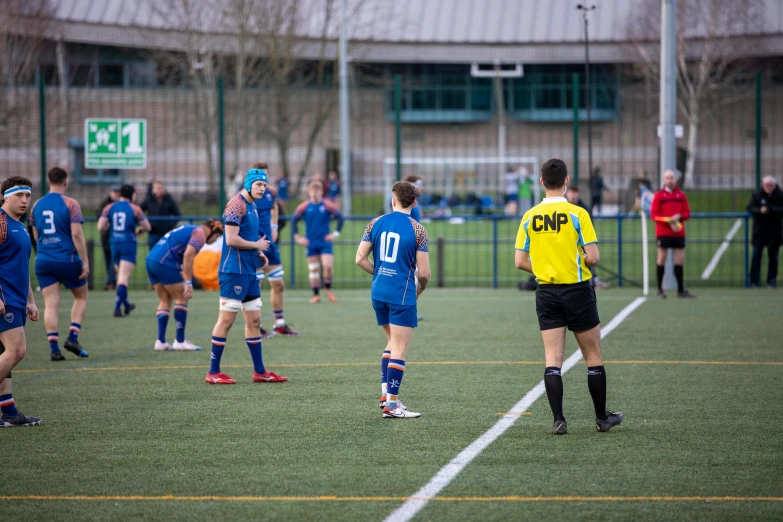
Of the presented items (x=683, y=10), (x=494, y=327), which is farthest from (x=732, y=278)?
(x=683, y=10)

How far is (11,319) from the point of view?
24.5 feet

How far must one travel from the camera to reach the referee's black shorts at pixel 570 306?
7.08m

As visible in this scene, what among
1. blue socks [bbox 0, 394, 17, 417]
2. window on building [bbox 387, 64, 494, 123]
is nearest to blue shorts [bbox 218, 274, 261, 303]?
blue socks [bbox 0, 394, 17, 417]

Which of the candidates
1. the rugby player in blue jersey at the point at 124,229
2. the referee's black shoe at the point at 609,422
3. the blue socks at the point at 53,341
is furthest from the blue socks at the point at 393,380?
the rugby player in blue jersey at the point at 124,229

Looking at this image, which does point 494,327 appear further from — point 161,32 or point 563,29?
point 563,29

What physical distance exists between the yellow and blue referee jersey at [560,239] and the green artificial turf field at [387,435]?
1150 mm

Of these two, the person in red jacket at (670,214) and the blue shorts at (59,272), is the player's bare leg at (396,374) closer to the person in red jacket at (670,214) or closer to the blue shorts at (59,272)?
the blue shorts at (59,272)

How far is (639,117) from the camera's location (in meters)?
34.2

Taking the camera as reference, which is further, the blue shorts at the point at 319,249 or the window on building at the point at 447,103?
the window on building at the point at 447,103

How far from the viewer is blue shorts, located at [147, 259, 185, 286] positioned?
37.6ft

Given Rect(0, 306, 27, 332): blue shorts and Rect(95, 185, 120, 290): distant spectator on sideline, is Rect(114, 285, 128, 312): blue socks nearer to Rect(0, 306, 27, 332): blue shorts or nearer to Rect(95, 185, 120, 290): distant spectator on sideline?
Rect(95, 185, 120, 290): distant spectator on sideline

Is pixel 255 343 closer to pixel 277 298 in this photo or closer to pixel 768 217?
pixel 277 298

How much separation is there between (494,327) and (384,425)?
626cm

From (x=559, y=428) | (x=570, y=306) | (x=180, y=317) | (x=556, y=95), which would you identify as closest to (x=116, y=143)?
(x=180, y=317)
